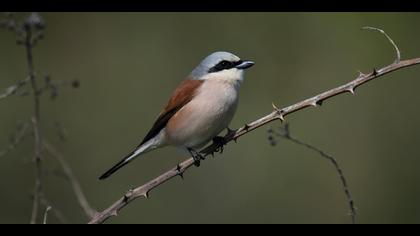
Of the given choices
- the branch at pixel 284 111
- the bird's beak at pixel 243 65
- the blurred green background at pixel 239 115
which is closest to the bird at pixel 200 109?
the bird's beak at pixel 243 65

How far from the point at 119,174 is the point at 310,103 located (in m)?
3.67

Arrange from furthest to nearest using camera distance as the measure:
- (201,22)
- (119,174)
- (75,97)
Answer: (201,22) → (75,97) → (119,174)

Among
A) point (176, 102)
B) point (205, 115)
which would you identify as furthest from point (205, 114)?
point (176, 102)

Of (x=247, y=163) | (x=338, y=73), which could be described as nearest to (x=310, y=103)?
(x=247, y=163)

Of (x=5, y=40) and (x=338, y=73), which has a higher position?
(x=5, y=40)

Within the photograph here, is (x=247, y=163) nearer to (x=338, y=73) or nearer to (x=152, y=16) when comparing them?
(x=338, y=73)

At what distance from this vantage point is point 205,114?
15.5ft

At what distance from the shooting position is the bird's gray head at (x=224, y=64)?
4844mm

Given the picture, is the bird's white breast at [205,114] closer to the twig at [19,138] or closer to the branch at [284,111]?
the branch at [284,111]

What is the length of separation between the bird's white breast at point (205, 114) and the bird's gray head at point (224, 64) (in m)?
0.07

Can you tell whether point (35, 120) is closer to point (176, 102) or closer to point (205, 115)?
point (205, 115)

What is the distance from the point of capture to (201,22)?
7531mm

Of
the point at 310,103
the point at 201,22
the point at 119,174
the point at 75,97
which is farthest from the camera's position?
the point at 201,22

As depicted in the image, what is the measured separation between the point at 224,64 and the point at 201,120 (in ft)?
1.59
